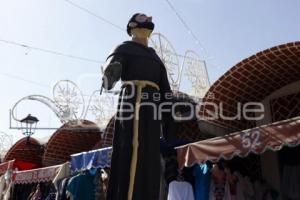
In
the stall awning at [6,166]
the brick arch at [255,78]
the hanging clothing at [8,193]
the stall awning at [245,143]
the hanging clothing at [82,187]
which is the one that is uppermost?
the brick arch at [255,78]

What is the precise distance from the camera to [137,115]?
Answer: 2.84 m

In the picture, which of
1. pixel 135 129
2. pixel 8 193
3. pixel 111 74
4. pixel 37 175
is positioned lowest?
pixel 8 193

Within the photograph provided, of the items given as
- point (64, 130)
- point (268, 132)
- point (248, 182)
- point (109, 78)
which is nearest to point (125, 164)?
point (109, 78)

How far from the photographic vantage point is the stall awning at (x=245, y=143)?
12.6 ft

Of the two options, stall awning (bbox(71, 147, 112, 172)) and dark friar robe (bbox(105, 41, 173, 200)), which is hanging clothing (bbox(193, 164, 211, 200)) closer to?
stall awning (bbox(71, 147, 112, 172))

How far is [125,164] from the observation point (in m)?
2.72

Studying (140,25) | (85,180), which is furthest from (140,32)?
(85,180)

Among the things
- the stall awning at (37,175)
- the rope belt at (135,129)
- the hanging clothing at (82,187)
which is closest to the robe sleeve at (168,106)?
the rope belt at (135,129)

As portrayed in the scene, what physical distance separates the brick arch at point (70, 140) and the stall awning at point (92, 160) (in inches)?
80.4

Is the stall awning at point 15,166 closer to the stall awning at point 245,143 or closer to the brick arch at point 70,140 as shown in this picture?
the brick arch at point 70,140

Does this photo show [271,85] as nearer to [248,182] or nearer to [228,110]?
[228,110]

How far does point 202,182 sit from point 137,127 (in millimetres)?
2533

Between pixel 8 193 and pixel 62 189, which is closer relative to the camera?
pixel 62 189

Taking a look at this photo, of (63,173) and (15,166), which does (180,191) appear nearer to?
(63,173)
